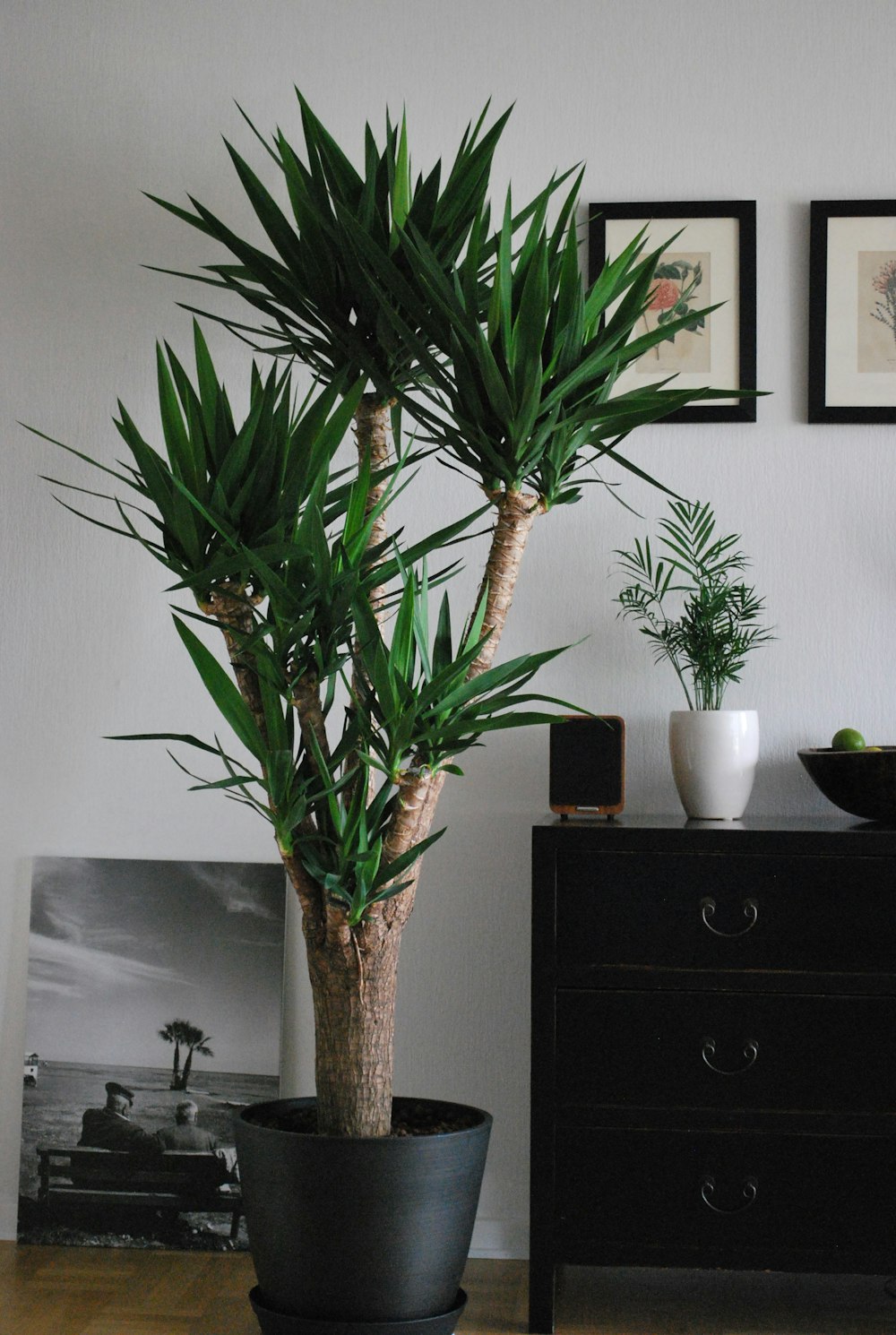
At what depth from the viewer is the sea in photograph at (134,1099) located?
237cm

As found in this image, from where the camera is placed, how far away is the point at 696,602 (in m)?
2.21

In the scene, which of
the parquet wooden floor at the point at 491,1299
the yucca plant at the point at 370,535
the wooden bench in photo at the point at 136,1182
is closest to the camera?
the yucca plant at the point at 370,535

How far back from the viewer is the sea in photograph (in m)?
2.37

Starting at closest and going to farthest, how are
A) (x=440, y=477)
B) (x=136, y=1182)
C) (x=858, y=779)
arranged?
(x=858, y=779), (x=136, y=1182), (x=440, y=477)

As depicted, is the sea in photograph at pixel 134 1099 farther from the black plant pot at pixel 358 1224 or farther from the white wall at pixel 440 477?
the black plant pot at pixel 358 1224

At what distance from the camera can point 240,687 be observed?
192 centimetres

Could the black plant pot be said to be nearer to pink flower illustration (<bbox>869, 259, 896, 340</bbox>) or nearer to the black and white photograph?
the black and white photograph

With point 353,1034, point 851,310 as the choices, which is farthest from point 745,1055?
point 851,310

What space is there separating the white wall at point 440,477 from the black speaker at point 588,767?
0.24 metres

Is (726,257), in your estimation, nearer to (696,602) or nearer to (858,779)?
(696,602)

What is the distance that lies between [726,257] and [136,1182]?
2.07m

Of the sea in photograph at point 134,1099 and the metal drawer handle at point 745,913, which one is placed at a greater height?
the metal drawer handle at point 745,913

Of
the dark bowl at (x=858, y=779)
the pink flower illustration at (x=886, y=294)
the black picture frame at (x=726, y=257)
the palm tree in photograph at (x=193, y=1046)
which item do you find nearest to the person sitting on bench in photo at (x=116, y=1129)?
the palm tree in photograph at (x=193, y=1046)

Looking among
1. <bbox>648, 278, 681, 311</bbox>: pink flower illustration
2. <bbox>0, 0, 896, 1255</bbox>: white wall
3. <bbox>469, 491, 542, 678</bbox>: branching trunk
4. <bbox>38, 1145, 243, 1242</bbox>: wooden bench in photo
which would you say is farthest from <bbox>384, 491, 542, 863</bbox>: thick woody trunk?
<bbox>38, 1145, 243, 1242</bbox>: wooden bench in photo
